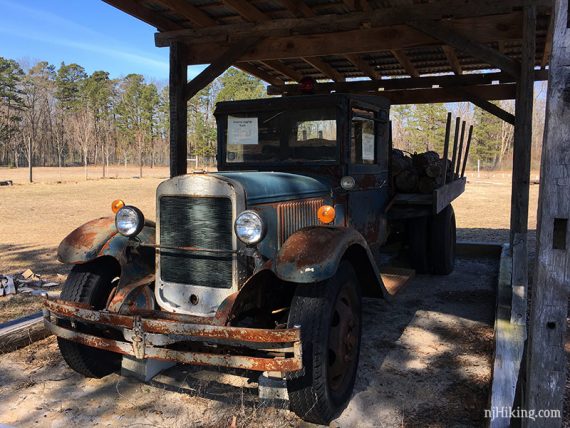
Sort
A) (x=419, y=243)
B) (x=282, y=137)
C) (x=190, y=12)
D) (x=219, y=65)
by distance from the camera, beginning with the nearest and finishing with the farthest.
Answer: (x=282, y=137)
(x=190, y=12)
(x=219, y=65)
(x=419, y=243)

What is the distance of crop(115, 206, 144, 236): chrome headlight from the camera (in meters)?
3.38

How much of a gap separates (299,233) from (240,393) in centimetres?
117

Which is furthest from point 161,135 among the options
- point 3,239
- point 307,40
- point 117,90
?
point 307,40

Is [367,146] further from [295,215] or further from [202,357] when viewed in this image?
[202,357]

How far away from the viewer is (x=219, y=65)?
5.73 meters

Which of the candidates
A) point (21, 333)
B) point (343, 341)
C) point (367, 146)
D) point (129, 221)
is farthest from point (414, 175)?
point (21, 333)

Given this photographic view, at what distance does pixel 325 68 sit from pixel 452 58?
6.14ft

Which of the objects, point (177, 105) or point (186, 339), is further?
point (177, 105)

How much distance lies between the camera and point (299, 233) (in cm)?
316

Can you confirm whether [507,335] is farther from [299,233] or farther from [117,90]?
[117,90]

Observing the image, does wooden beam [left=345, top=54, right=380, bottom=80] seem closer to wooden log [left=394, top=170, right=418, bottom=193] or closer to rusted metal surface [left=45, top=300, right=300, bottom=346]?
wooden log [left=394, top=170, right=418, bottom=193]

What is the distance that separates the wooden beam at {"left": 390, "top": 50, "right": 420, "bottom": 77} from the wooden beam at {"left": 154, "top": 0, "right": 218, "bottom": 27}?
2455 mm

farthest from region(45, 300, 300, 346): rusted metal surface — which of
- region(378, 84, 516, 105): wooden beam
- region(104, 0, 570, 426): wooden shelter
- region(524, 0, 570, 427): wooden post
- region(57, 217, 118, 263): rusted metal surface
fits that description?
region(378, 84, 516, 105): wooden beam

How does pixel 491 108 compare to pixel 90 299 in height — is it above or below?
above
